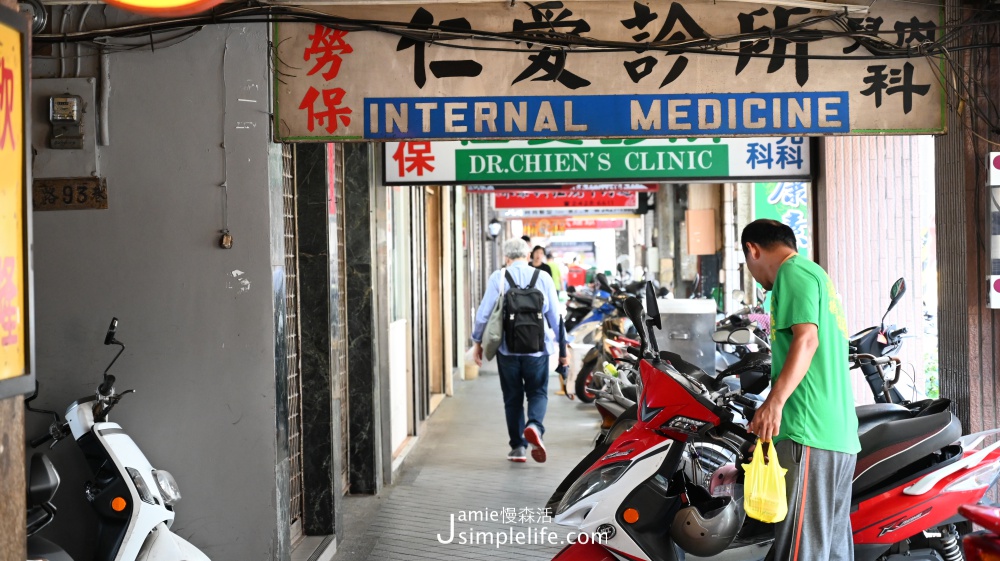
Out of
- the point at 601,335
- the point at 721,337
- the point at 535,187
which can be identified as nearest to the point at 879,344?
the point at 721,337

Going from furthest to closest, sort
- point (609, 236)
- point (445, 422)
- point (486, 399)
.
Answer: point (609, 236) → point (486, 399) → point (445, 422)

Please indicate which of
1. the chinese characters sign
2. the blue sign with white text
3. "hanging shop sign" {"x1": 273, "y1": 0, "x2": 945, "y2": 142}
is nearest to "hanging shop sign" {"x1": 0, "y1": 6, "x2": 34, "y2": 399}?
"hanging shop sign" {"x1": 273, "y1": 0, "x2": 945, "y2": 142}

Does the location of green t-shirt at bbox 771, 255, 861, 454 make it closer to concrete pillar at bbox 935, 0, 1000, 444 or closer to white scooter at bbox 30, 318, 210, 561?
concrete pillar at bbox 935, 0, 1000, 444

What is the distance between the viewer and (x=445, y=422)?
1105 cm

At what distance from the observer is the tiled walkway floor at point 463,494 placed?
6090mm

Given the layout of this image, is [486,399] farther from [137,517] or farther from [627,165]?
[137,517]

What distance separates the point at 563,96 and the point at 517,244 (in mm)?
Result: 3745

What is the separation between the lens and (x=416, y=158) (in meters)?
7.83

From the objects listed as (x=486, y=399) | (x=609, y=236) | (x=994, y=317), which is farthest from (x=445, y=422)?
(x=609, y=236)

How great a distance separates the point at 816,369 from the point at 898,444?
2.02 ft

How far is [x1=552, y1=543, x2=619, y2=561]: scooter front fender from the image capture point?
4200 millimetres

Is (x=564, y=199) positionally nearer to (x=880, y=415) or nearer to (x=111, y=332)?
(x=880, y=415)

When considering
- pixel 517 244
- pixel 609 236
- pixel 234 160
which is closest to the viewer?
pixel 234 160

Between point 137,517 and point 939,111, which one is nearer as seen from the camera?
point 137,517
